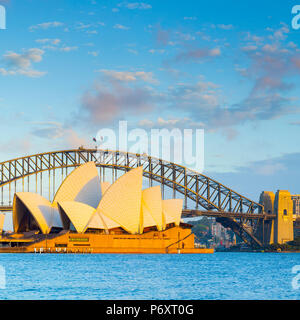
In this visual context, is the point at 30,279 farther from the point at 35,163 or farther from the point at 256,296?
the point at 35,163

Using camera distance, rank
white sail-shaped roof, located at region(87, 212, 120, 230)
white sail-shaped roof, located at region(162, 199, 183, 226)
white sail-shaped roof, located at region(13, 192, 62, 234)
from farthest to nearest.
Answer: white sail-shaped roof, located at region(162, 199, 183, 226), white sail-shaped roof, located at region(13, 192, 62, 234), white sail-shaped roof, located at region(87, 212, 120, 230)

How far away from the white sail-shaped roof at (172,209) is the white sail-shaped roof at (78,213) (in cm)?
1358

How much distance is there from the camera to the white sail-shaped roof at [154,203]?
88.0 m

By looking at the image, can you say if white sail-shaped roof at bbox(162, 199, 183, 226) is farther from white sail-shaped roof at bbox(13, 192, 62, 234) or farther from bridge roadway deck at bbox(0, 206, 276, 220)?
white sail-shaped roof at bbox(13, 192, 62, 234)

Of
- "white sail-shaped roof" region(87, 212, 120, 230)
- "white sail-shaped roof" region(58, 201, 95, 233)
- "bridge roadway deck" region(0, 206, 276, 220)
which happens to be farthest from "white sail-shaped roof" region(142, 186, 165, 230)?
"bridge roadway deck" region(0, 206, 276, 220)

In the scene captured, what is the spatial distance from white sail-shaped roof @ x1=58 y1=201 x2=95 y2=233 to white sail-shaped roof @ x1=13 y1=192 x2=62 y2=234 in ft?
19.9

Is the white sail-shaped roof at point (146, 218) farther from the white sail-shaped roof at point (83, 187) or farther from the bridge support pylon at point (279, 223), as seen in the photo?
the bridge support pylon at point (279, 223)

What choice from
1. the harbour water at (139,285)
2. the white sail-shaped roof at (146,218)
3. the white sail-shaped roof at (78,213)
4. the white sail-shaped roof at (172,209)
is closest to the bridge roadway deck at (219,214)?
the white sail-shaped roof at (172,209)

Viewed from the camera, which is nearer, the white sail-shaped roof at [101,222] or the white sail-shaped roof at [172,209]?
the white sail-shaped roof at [101,222]

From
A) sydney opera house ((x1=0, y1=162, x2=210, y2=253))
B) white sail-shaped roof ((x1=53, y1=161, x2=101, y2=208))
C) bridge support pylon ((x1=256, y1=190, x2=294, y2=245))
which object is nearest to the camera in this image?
sydney opera house ((x1=0, y1=162, x2=210, y2=253))

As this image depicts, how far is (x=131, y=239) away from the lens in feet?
287

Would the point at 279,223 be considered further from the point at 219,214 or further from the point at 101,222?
the point at 101,222

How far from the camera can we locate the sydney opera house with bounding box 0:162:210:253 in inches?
3337
